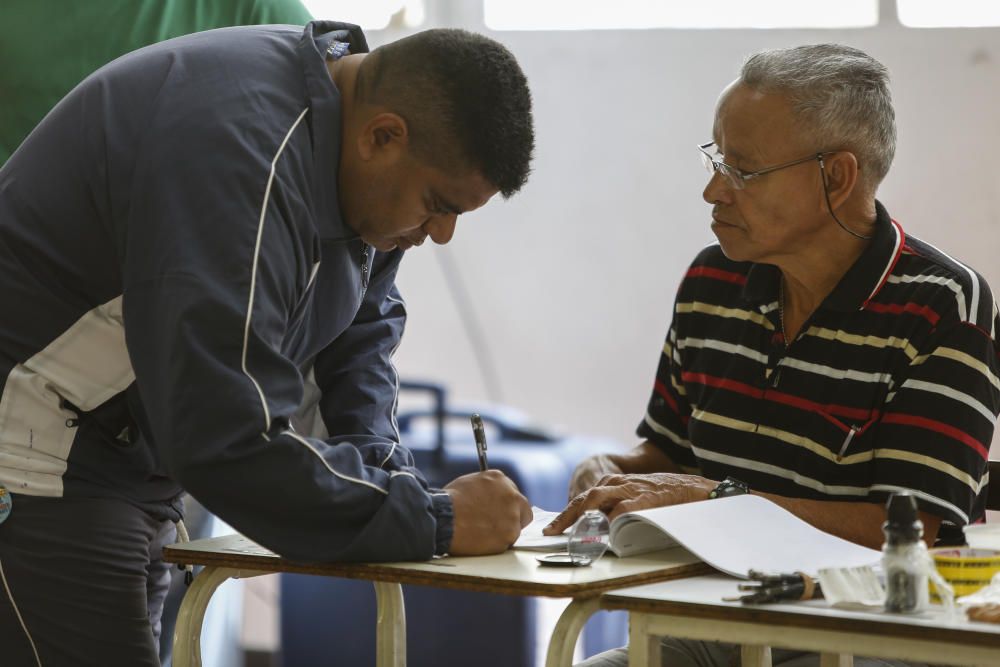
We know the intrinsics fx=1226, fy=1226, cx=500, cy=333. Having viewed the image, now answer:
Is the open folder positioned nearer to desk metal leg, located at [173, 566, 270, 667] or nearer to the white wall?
Answer: desk metal leg, located at [173, 566, 270, 667]

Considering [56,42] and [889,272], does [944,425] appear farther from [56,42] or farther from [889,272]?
[56,42]

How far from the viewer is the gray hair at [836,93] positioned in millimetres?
1775

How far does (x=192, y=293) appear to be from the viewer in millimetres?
1207

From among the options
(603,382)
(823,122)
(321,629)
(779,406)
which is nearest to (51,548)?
(779,406)

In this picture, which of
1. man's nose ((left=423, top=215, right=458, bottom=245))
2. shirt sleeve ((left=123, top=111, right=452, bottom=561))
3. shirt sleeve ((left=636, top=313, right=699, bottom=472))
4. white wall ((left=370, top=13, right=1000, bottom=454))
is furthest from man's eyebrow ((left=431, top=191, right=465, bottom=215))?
white wall ((left=370, top=13, right=1000, bottom=454))

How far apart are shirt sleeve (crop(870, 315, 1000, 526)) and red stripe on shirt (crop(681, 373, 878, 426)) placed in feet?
0.16

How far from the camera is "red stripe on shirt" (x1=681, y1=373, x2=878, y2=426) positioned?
1710mm

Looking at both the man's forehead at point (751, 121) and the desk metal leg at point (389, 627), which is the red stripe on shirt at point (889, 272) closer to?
the man's forehead at point (751, 121)

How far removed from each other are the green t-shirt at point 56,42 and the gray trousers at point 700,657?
122cm

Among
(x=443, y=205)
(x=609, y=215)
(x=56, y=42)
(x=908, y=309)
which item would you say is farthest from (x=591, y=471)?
(x=609, y=215)

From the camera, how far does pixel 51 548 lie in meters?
1.41

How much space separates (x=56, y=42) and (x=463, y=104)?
948mm

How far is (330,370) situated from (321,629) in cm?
185

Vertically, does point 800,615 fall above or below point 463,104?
below
